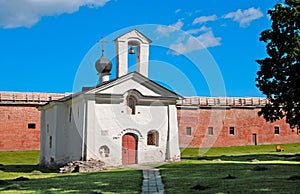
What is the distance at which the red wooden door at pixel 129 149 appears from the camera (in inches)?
1008

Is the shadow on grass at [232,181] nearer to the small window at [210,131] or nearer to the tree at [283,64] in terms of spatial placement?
the tree at [283,64]

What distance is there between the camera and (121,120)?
25281 millimetres

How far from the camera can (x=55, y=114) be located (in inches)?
1074

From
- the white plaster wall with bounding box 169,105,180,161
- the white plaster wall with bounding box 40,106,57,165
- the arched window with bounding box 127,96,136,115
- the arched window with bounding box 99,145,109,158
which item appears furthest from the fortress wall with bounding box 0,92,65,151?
the white plaster wall with bounding box 169,105,180,161

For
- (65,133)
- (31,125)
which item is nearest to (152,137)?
(65,133)

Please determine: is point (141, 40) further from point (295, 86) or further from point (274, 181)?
point (274, 181)

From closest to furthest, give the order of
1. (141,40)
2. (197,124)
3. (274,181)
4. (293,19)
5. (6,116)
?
(274,181), (293,19), (141,40), (6,116), (197,124)

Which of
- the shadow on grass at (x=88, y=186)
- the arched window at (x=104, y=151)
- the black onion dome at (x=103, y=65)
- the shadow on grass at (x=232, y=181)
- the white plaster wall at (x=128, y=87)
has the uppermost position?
the black onion dome at (x=103, y=65)

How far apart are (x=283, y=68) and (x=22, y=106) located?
2364 cm

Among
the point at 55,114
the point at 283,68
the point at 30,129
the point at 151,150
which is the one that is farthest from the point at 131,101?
the point at 30,129

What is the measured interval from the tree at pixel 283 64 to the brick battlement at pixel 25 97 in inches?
831

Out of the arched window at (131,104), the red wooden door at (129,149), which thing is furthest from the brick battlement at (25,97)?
the red wooden door at (129,149)

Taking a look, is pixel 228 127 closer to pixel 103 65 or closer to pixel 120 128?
pixel 103 65

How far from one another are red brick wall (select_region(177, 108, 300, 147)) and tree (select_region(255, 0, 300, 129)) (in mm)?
16468
